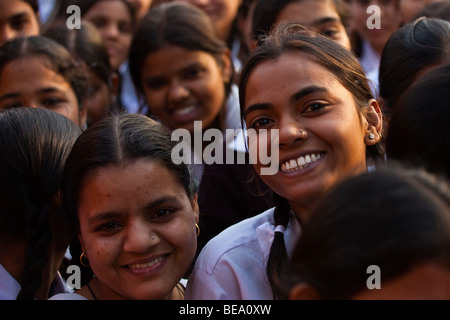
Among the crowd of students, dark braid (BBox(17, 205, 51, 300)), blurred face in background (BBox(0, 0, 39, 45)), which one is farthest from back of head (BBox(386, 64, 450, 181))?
blurred face in background (BBox(0, 0, 39, 45))

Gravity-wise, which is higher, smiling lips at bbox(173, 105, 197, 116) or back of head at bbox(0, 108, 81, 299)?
smiling lips at bbox(173, 105, 197, 116)

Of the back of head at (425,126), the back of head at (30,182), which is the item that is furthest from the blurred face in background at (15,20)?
the back of head at (425,126)

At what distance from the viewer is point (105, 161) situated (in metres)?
1.86

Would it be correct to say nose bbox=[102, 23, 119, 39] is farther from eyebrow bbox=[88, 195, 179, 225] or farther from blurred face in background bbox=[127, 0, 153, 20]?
eyebrow bbox=[88, 195, 179, 225]

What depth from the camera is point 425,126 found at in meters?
1.59

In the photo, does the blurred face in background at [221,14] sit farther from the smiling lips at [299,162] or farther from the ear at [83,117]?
the smiling lips at [299,162]

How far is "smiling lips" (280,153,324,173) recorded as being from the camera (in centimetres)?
189

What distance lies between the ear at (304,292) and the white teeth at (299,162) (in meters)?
0.76

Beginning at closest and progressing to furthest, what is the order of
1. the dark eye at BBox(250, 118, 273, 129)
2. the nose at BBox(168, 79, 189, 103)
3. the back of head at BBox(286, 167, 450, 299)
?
the back of head at BBox(286, 167, 450, 299) → the dark eye at BBox(250, 118, 273, 129) → the nose at BBox(168, 79, 189, 103)

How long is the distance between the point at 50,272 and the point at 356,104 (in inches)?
40.5

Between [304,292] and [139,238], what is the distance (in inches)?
27.2
